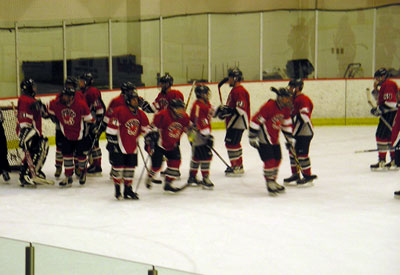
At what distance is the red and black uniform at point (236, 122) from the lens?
8.66 metres

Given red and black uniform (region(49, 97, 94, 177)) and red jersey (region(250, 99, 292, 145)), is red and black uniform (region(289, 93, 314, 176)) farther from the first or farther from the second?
red and black uniform (region(49, 97, 94, 177))

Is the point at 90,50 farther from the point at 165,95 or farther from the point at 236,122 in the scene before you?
the point at 236,122

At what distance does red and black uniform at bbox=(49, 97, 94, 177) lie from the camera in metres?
7.80

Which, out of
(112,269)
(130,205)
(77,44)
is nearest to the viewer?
(112,269)

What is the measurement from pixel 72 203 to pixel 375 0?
9045 millimetres

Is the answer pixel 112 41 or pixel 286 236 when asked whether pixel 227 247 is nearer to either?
pixel 286 236

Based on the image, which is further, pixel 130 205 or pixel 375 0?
pixel 375 0

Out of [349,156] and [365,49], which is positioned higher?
[365,49]

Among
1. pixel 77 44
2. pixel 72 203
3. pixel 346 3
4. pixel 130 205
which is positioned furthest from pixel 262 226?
pixel 346 3

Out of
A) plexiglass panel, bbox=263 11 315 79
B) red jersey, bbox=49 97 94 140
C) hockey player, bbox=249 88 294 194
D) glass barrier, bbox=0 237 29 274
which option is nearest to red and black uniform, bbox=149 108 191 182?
hockey player, bbox=249 88 294 194

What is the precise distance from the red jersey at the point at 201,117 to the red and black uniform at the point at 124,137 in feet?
2.20

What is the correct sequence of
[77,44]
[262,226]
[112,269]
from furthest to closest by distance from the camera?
[77,44] → [262,226] → [112,269]

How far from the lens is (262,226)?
250 inches

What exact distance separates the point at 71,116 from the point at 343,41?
760cm
